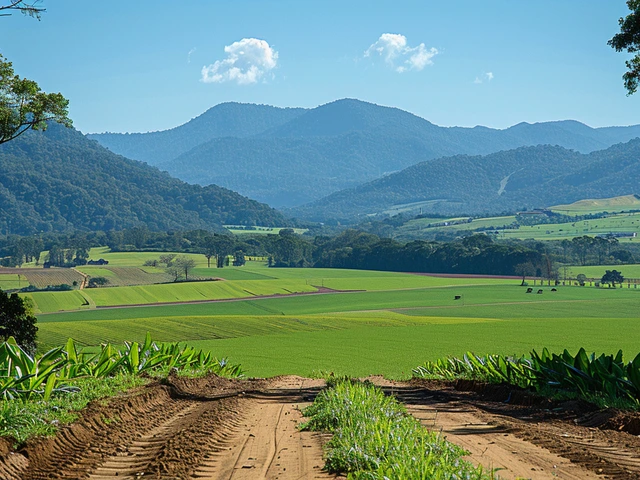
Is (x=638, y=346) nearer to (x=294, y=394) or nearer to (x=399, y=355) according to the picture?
(x=399, y=355)

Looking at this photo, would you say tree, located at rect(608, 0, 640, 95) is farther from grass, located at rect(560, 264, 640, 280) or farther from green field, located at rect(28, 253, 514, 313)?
grass, located at rect(560, 264, 640, 280)

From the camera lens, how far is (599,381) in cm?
1292

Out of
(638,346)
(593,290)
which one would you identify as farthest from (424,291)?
(638,346)

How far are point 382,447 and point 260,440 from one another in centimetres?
263

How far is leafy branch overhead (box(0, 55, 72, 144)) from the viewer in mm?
30609

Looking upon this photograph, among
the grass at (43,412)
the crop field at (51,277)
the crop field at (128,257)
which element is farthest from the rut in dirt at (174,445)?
the crop field at (128,257)

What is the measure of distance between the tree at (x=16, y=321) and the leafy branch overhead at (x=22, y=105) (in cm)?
712

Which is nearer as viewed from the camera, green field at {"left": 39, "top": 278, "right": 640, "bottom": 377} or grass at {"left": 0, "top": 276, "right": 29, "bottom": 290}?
green field at {"left": 39, "top": 278, "right": 640, "bottom": 377}

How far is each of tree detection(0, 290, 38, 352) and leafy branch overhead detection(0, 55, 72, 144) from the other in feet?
23.4

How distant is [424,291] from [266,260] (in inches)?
2711

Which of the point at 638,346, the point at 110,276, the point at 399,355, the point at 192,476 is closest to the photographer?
the point at 192,476

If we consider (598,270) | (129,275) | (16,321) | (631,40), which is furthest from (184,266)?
(631,40)

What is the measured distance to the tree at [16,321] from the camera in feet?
106

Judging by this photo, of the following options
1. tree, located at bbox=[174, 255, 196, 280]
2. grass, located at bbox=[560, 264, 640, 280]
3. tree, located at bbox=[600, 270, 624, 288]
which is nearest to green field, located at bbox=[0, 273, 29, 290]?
tree, located at bbox=[174, 255, 196, 280]
